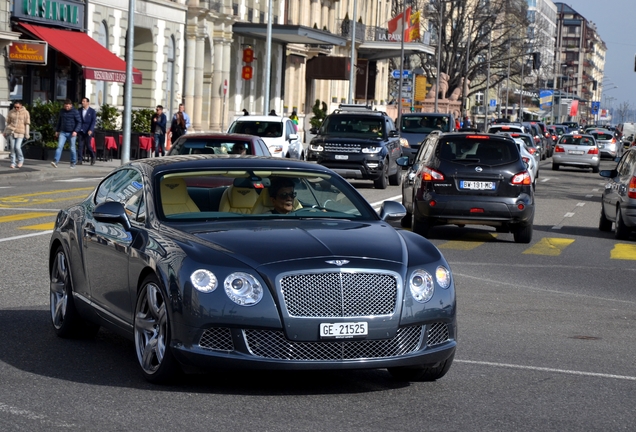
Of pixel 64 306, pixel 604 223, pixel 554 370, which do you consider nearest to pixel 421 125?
pixel 604 223

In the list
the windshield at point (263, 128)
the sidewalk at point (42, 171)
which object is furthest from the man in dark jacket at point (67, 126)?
the windshield at point (263, 128)

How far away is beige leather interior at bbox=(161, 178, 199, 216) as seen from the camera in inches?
313

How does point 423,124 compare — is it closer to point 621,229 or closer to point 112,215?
point 621,229

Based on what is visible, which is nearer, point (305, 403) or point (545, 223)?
point (305, 403)

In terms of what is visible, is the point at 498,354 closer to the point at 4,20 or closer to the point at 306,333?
the point at 306,333

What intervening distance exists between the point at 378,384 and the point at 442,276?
754 mm

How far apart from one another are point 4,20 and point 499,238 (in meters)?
21.5

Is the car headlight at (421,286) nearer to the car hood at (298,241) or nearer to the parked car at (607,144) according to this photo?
the car hood at (298,241)

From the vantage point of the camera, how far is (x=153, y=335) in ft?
24.0

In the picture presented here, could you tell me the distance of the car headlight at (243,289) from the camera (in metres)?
6.80

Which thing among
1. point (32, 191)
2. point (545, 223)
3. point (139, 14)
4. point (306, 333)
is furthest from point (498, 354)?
point (139, 14)

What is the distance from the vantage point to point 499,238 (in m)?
19.8

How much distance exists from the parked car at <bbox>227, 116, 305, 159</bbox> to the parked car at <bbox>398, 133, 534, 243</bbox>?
1454 centimetres

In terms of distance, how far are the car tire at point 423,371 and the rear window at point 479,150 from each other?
11100 millimetres
